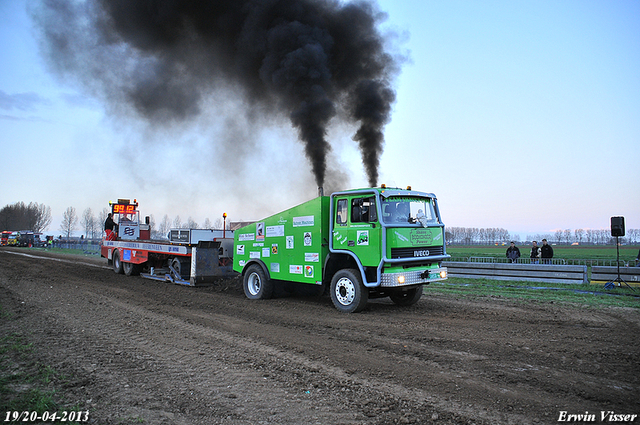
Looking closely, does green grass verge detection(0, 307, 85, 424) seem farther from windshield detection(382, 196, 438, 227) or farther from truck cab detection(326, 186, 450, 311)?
windshield detection(382, 196, 438, 227)

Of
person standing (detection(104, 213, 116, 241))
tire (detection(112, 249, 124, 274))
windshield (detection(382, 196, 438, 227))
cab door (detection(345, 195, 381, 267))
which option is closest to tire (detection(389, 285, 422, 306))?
windshield (detection(382, 196, 438, 227))

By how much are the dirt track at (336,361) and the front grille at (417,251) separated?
127cm

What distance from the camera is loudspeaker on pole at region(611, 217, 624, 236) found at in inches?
502

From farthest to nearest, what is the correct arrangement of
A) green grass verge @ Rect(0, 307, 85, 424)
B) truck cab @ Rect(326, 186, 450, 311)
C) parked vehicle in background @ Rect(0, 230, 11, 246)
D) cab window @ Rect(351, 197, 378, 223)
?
parked vehicle in background @ Rect(0, 230, 11, 246) → cab window @ Rect(351, 197, 378, 223) → truck cab @ Rect(326, 186, 450, 311) → green grass verge @ Rect(0, 307, 85, 424)

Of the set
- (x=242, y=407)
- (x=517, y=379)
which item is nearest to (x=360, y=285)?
(x=517, y=379)

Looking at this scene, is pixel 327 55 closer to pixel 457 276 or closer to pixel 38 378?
pixel 457 276

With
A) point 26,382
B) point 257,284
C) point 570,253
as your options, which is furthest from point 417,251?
point 570,253

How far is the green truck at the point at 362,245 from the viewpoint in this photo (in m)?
8.17

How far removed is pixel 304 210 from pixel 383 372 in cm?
521

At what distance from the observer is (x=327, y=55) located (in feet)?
55.2

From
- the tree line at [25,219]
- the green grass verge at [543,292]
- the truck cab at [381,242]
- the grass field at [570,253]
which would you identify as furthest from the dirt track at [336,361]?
the tree line at [25,219]

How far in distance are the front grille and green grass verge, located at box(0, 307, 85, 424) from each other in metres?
5.91

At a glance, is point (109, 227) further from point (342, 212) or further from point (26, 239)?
point (26, 239)

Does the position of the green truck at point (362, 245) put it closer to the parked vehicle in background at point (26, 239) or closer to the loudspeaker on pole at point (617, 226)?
the loudspeaker on pole at point (617, 226)
